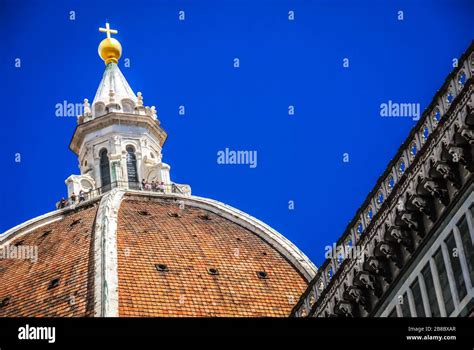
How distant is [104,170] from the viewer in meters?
67.6

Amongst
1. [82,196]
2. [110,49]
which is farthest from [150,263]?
[110,49]

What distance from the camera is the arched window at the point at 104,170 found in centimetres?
6638

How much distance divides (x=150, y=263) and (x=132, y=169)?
12.0 m

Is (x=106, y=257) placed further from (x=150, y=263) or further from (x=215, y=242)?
(x=215, y=242)

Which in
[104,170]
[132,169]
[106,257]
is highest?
[104,170]

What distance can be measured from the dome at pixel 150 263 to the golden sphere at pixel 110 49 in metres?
7.76

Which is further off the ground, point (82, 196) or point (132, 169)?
point (132, 169)

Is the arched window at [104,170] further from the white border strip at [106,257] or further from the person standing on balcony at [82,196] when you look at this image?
the white border strip at [106,257]

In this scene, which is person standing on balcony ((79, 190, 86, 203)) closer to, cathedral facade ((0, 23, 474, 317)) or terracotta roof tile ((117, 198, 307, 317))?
cathedral facade ((0, 23, 474, 317))

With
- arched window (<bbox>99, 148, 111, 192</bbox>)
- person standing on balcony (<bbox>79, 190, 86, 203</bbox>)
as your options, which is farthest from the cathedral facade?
person standing on balcony (<bbox>79, 190, 86, 203</bbox>)

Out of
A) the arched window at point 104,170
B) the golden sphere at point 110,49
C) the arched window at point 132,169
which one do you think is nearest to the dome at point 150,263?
the arched window at point 132,169

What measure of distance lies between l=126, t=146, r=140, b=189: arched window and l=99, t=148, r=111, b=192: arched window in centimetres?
81
